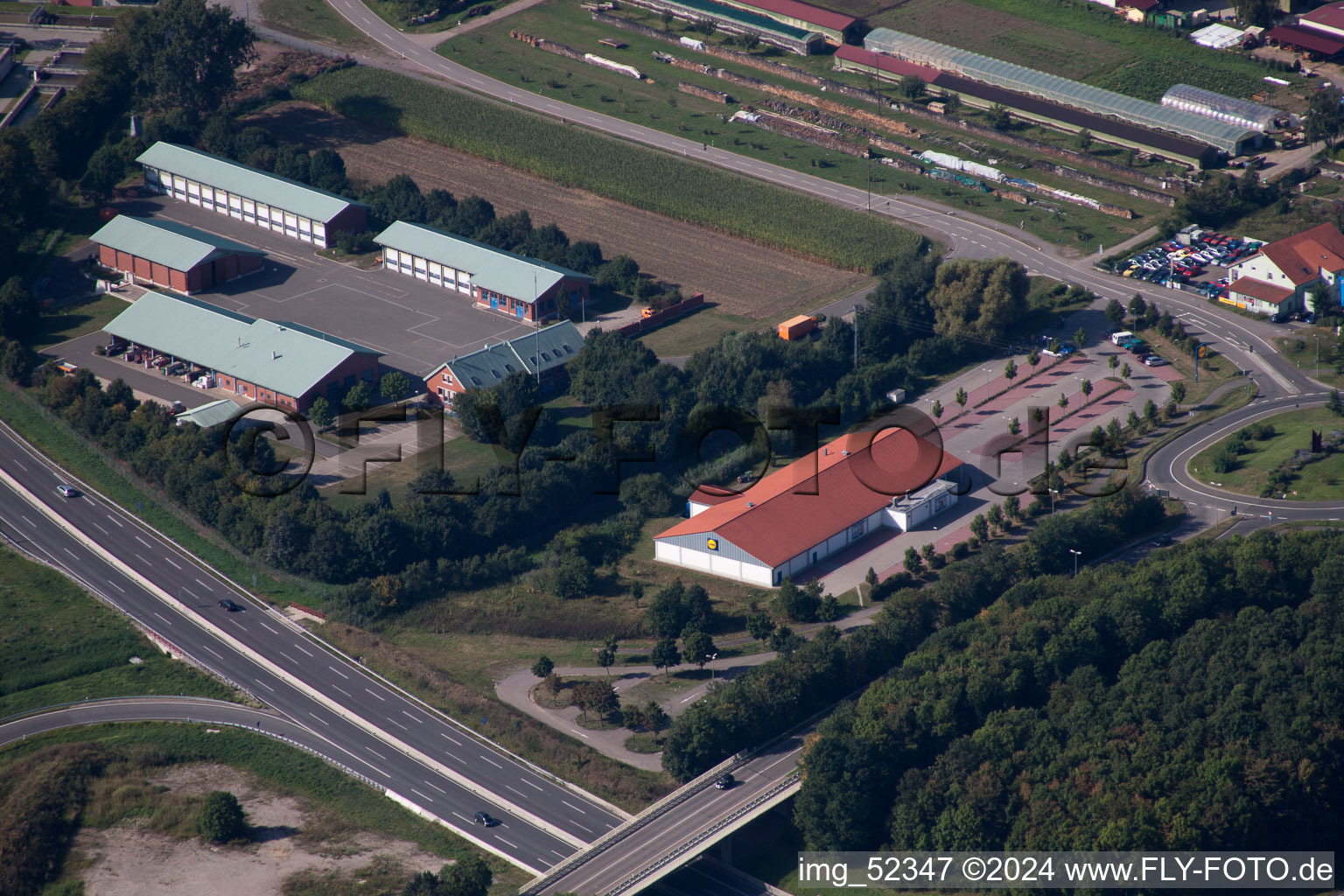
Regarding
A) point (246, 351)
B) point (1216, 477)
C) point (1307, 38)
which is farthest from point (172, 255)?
point (1307, 38)

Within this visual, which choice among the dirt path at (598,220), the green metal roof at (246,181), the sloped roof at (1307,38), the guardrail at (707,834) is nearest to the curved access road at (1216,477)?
the dirt path at (598,220)

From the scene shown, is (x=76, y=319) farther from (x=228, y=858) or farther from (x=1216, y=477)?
(x=1216, y=477)

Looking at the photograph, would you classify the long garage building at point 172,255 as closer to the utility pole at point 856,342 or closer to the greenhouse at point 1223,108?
the utility pole at point 856,342

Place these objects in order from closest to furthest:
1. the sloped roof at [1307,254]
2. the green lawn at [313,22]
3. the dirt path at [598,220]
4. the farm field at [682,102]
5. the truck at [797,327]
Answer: the truck at [797,327], the sloped roof at [1307,254], the dirt path at [598,220], the farm field at [682,102], the green lawn at [313,22]

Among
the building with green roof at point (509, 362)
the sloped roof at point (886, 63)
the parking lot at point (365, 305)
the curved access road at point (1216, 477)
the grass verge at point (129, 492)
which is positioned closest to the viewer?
the grass verge at point (129, 492)

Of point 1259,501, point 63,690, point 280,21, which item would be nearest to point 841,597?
point 1259,501

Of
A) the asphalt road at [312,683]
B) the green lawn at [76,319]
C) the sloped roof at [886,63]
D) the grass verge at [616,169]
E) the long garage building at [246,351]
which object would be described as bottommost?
the asphalt road at [312,683]
